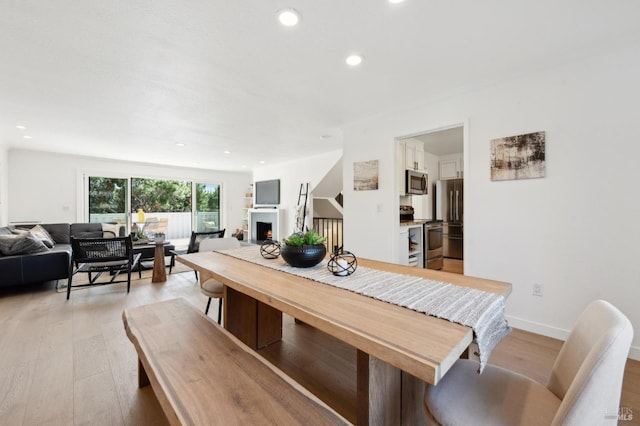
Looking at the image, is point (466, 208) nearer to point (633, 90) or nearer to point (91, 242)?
point (633, 90)

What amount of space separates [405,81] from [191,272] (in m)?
4.27

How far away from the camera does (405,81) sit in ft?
8.60

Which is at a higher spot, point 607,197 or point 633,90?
point 633,90

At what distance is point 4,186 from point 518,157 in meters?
8.21

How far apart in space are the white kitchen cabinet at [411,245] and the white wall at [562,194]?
92cm

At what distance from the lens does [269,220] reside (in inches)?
292

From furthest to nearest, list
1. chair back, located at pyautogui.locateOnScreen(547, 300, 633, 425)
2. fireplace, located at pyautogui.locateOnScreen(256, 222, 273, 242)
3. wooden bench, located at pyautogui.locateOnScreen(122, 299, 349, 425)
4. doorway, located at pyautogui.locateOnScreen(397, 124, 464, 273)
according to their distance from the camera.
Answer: fireplace, located at pyautogui.locateOnScreen(256, 222, 273, 242), doorway, located at pyautogui.locateOnScreen(397, 124, 464, 273), wooden bench, located at pyautogui.locateOnScreen(122, 299, 349, 425), chair back, located at pyautogui.locateOnScreen(547, 300, 633, 425)

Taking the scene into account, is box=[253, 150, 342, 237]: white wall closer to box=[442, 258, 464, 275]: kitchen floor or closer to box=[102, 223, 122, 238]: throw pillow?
box=[442, 258, 464, 275]: kitchen floor

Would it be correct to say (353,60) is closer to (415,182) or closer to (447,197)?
(415,182)

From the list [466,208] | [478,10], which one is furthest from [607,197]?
[478,10]

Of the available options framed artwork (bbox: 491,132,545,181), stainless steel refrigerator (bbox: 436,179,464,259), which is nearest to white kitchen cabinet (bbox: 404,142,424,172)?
framed artwork (bbox: 491,132,545,181)

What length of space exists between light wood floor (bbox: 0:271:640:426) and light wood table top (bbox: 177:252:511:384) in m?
0.83

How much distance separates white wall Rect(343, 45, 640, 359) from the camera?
6.70 feet

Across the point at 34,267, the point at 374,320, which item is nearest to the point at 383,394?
the point at 374,320
